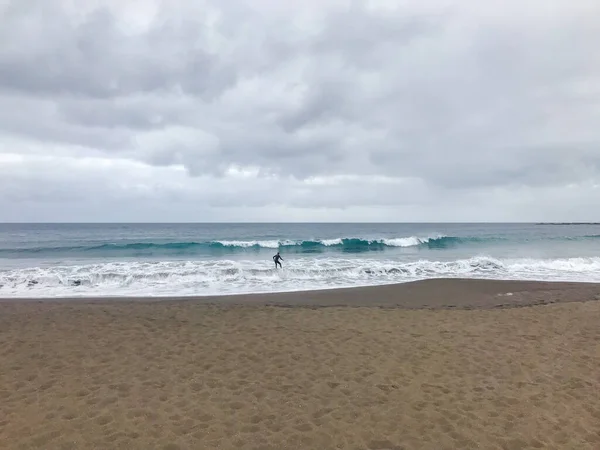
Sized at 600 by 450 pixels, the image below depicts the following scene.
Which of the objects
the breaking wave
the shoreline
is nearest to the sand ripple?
the shoreline

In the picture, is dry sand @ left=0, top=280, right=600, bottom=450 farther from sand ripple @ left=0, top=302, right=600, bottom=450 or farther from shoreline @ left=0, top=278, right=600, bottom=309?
shoreline @ left=0, top=278, right=600, bottom=309

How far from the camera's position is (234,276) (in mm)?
19047

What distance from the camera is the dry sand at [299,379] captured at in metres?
4.57

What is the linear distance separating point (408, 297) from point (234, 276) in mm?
8830

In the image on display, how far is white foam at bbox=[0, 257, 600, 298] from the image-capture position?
15.9m

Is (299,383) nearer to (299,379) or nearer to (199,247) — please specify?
(299,379)

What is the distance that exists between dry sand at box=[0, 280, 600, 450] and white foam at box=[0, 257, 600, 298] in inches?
203

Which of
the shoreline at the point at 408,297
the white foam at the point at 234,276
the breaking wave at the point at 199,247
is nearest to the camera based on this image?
the shoreline at the point at 408,297

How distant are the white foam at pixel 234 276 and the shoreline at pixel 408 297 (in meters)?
1.37

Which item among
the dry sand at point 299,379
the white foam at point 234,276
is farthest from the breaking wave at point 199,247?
the dry sand at point 299,379

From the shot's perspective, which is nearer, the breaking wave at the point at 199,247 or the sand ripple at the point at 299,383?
the sand ripple at the point at 299,383

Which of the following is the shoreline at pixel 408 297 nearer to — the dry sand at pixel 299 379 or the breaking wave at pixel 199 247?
the dry sand at pixel 299 379

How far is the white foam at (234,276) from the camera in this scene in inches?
627

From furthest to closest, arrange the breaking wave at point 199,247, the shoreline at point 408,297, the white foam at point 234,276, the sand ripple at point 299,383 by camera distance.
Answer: the breaking wave at point 199,247 → the white foam at point 234,276 → the shoreline at point 408,297 → the sand ripple at point 299,383
